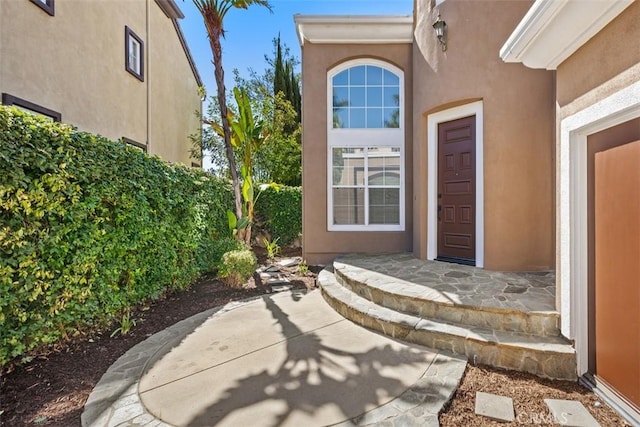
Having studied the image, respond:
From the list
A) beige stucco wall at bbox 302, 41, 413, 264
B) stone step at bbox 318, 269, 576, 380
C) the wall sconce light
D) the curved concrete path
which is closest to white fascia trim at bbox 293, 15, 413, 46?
beige stucco wall at bbox 302, 41, 413, 264

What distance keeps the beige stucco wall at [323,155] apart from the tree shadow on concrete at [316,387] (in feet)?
13.4

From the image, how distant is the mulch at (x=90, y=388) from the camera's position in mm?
2660

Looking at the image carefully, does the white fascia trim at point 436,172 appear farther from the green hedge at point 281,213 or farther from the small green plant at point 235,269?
the green hedge at point 281,213

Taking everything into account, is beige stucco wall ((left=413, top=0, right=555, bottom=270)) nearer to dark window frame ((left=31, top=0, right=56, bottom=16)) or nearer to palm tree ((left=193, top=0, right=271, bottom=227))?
palm tree ((left=193, top=0, right=271, bottom=227))

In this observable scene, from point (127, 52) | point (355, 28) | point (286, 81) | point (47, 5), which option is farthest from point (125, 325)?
point (286, 81)

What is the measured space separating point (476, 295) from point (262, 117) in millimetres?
12204

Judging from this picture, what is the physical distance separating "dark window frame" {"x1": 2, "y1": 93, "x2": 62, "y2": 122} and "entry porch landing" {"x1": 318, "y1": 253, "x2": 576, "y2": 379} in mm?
6701

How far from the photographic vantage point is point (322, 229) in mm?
7867

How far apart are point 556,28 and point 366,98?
514 cm

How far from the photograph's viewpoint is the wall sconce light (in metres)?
5.78

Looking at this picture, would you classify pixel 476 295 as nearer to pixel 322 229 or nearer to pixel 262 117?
pixel 322 229

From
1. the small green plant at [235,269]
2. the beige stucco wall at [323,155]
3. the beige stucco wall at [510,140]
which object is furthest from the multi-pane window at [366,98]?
the small green plant at [235,269]

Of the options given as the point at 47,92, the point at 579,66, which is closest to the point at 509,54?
the point at 579,66

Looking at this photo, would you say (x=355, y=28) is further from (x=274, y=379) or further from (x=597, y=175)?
(x=274, y=379)
